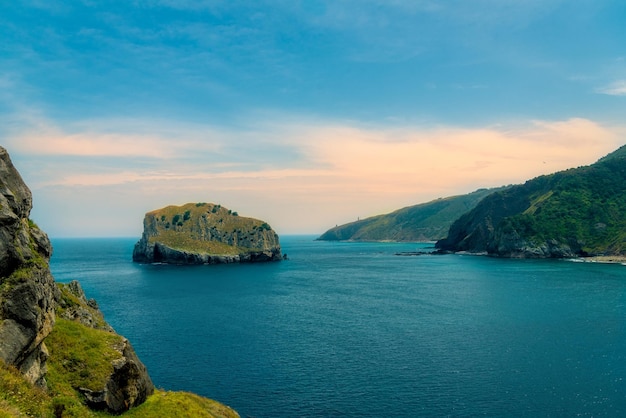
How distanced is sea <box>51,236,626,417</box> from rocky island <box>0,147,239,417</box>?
19.9 m

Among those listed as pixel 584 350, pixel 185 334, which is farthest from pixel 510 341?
pixel 185 334

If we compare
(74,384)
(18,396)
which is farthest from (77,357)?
(18,396)

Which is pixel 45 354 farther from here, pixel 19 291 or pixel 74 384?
pixel 19 291

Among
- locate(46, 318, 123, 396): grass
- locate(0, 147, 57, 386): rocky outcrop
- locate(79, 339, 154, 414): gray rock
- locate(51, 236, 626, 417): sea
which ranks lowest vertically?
locate(51, 236, 626, 417): sea

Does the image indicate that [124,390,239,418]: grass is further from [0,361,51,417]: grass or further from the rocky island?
[0,361,51,417]: grass

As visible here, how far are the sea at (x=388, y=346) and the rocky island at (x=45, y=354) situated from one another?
65.1 feet

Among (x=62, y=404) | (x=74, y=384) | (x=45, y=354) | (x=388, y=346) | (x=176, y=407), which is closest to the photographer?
(x=62, y=404)

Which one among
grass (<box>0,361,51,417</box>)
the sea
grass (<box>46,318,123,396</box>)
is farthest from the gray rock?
the sea

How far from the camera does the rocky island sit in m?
25.3

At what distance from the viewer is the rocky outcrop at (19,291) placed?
26.5 m

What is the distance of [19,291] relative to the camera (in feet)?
90.5

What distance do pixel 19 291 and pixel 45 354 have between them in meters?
5.75

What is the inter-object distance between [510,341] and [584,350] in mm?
11400

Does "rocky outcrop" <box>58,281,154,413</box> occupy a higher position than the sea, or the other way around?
"rocky outcrop" <box>58,281,154,413</box>
